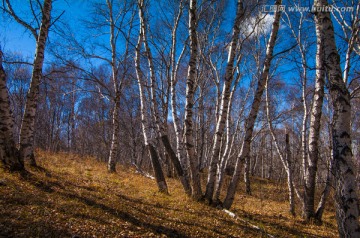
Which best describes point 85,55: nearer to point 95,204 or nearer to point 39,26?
point 39,26

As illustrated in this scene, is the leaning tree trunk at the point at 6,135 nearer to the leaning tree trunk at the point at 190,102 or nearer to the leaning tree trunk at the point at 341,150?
the leaning tree trunk at the point at 190,102

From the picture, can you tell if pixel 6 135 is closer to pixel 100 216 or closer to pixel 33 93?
pixel 33 93

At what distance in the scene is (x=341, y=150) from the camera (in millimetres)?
3086

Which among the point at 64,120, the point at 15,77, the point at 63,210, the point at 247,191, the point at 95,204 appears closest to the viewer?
the point at 63,210

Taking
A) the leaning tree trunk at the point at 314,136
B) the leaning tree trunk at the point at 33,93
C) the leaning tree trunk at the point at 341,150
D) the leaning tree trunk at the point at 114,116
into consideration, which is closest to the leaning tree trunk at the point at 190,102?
the leaning tree trunk at the point at 314,136

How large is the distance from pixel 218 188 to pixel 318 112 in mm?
3359

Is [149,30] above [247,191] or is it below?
above

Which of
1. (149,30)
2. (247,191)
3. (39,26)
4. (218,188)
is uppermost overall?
(149,30)

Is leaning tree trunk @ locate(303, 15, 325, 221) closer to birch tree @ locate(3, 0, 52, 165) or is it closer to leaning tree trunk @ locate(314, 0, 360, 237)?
leaning tree trunk @ locate(314, 0, 360, 237)

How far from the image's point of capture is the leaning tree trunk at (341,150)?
297cm

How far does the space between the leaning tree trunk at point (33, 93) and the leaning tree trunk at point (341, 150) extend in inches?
260

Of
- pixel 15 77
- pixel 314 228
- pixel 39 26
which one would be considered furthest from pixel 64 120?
pixel 314 228

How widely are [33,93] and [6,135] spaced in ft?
4.84

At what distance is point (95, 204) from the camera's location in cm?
459
